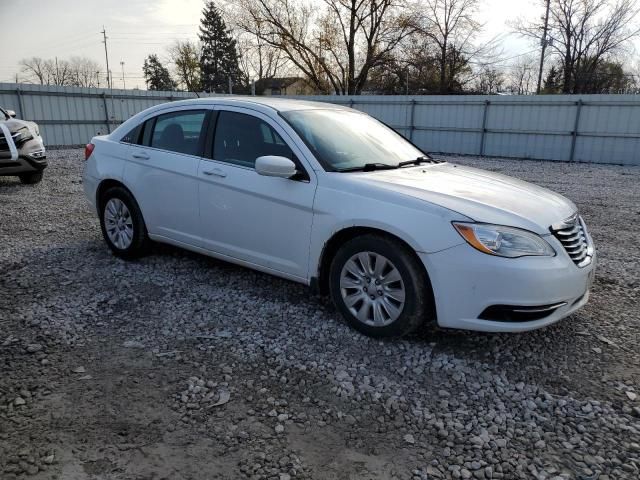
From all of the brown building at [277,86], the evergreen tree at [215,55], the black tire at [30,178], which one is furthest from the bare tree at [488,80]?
the black tire at [30,178]

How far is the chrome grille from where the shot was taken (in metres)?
3.29

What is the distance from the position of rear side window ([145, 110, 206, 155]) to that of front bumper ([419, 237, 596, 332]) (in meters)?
2.44

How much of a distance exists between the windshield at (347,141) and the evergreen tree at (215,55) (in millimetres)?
53697

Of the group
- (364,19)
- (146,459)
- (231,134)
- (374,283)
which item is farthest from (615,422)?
(364,19)

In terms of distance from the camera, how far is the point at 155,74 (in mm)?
67562

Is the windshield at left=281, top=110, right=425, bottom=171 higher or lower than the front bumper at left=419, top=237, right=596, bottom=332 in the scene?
higher

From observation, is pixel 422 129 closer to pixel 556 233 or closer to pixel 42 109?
pixel 42 109

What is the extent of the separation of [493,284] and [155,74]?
237 ft

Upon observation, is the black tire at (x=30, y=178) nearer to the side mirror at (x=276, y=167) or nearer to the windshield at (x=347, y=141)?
the windshield at (x=347, y=141)

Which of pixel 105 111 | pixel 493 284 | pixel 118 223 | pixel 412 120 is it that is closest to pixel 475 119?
pixel 412 120

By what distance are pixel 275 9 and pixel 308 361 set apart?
33.3 metres

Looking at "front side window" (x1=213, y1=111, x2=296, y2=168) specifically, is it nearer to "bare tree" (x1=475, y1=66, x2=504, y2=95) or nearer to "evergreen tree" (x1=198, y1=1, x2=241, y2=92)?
"bare tree" (x1=475, y1=66, x2=504, y2=95)

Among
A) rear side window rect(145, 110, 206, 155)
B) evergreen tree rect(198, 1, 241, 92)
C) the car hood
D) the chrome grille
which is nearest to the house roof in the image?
evergreen tree rect(198, 1, 241, 92)

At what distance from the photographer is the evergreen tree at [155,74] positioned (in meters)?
66.2
